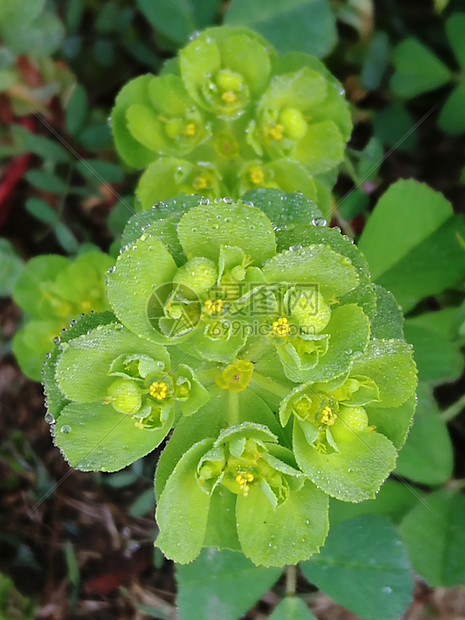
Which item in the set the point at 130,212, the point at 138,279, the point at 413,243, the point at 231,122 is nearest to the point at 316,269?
the point at 138,279

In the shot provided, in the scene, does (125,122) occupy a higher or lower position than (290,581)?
higher

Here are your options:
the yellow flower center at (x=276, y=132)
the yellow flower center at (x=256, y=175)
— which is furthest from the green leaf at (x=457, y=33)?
the yellow flower center at (x=256, y=175)

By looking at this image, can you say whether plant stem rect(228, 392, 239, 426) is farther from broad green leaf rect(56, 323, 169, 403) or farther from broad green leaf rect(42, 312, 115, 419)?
broad green leaf rect(42, 312, 115, 419)

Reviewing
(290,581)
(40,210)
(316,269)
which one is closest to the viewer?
(316,269)

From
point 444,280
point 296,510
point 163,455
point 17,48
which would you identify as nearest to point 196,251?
point 163,455

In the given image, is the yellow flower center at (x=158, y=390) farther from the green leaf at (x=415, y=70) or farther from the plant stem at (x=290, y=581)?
the green leaf at (x=415, y=70)

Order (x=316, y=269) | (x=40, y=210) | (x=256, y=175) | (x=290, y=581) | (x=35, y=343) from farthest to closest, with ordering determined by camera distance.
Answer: (x=40, y=210)
(x=35, y=343)
(x=290, y=581)
(x=256, y=175)
(x=316, y=269)

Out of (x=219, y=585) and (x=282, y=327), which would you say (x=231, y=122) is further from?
(x=219, y=585)

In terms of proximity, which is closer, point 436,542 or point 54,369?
point 54,369
